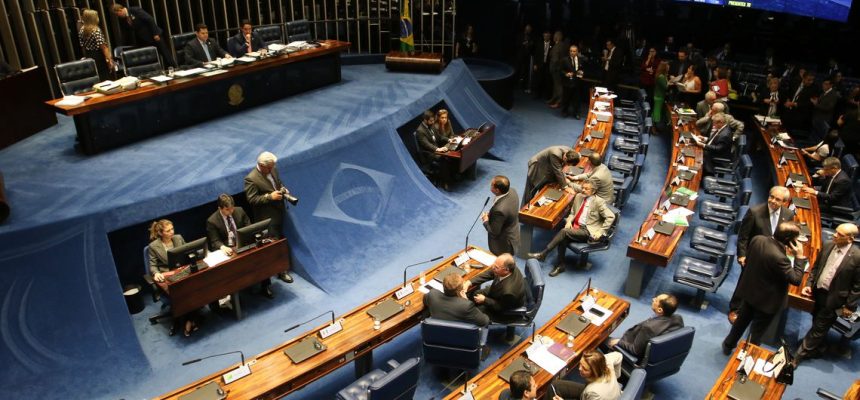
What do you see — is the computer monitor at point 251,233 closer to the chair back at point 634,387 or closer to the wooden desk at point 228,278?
the wooden desk at point 228,278

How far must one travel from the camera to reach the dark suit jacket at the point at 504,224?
7.16 metres

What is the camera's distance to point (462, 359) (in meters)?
5.68

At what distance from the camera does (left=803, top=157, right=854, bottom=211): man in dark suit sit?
27.5 feet

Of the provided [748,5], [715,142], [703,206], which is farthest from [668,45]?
[703,206]

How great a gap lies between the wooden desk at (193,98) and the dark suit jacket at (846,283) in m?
8.18

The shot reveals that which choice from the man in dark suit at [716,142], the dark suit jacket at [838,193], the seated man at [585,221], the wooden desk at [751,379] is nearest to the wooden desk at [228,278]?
the seated man at [585,221]

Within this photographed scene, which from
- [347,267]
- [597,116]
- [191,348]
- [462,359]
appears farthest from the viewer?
[597,116]

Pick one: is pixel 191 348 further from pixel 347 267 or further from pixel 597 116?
pixel 597 116

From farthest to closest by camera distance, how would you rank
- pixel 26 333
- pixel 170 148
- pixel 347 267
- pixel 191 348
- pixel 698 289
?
pixel 170 148 → pixel 347 267 → pixel 698 289 → pixel 191 348 → pixel 26 333

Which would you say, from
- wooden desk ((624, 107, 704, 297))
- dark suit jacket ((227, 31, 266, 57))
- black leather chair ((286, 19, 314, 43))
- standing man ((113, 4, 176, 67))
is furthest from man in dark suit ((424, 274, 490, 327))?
black leather chair ((286, 19, 314, 43))

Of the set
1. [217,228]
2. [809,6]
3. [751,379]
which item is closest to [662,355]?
[751,379]

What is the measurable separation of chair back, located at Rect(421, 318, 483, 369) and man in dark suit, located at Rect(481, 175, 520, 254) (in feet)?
6.13

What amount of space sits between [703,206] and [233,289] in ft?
20.9

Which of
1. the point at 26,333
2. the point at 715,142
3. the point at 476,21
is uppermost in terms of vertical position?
the point at 476,21
